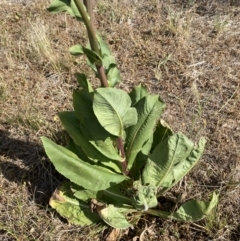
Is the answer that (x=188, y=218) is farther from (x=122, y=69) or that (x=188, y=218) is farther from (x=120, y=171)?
(x=122, y=69)

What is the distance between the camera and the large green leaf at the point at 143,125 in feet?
6.77

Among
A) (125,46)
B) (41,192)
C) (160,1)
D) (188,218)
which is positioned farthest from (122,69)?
(188,218)

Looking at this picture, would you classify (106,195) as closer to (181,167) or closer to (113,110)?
(181,167)

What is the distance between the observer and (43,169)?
2719mm

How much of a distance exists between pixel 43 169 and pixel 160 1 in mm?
2089

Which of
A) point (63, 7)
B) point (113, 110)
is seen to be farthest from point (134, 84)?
point (63, 7)

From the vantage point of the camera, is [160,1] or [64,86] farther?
[160,1]

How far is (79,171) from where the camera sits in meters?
2.12

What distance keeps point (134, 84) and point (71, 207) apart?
4.00ft

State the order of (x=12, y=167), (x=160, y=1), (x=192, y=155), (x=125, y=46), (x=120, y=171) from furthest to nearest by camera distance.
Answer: (x=160, y=1) → (x=125, y=46) → (x=12, y=167) → (x=120, y=171) → (x=192, y=155)

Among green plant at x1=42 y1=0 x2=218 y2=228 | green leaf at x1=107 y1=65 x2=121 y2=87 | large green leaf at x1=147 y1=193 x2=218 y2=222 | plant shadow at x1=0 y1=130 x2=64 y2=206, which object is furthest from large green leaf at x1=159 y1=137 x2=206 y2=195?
plant shadow at x1=0 y1=130 x2=64 y2=206

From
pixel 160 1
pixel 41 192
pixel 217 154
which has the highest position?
pixel 160 1

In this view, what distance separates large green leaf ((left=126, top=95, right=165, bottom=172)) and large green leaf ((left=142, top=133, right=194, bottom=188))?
0.10 meters

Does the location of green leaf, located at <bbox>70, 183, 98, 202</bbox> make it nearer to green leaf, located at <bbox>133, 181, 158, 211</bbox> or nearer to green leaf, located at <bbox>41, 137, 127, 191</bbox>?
green leaf, located at <bbox>41, 137, 127, 191</bbox>
